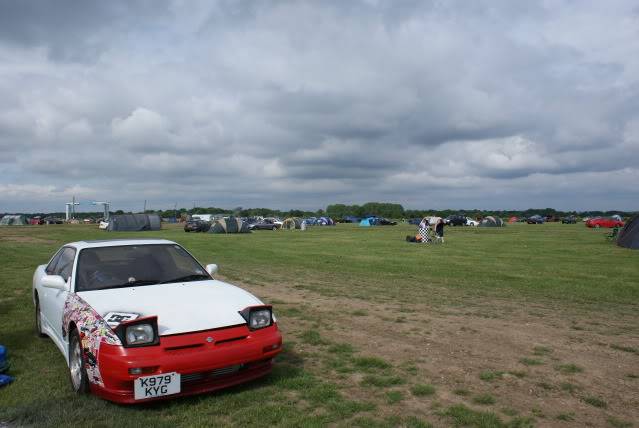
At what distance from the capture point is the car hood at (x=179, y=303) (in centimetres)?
435

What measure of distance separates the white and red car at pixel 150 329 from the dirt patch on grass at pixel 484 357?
1.14 meters

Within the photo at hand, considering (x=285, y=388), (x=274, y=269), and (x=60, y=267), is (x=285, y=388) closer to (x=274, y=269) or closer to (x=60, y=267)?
(x=60, y=267)

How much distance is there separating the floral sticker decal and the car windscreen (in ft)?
1.96

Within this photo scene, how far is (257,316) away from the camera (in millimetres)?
4699

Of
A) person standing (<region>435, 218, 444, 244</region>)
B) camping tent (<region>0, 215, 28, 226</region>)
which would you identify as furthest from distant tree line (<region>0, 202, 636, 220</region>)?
person standing (<region>435, 218, 444, 244</region>)

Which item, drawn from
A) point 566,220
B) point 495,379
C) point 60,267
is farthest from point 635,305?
point 566,220

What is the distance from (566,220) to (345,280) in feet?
265

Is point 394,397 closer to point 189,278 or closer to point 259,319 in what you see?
point 259,319

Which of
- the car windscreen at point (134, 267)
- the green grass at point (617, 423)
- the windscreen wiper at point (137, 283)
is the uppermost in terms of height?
the car windscreen at point (134, 267)

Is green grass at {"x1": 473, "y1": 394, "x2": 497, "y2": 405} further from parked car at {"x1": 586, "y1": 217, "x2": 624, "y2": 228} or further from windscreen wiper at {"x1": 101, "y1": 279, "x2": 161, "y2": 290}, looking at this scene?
parked car at {"x1": 586, "y1": 217, "x2": 624, "y2": 228}

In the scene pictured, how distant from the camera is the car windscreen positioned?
211 inches

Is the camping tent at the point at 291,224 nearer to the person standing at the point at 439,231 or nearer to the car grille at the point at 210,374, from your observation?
the person standing at the point at 439,231

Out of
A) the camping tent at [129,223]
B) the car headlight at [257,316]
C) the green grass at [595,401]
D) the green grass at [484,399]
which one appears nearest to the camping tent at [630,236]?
the green grass at [595,401]

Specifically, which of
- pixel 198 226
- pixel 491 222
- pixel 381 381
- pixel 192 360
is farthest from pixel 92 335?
pixel 491 222
